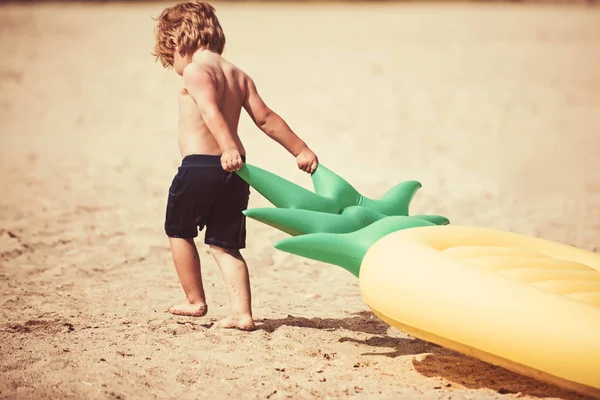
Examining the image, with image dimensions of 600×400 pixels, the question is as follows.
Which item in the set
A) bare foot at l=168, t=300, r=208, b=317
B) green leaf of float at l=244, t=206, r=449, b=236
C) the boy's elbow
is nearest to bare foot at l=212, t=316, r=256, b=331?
bare foot at l=168, t=300, r=208, b=317

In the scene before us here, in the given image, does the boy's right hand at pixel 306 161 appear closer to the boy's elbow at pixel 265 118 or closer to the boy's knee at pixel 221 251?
the boy's elbow at pixel 265 118

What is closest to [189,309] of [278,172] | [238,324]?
[238,324]

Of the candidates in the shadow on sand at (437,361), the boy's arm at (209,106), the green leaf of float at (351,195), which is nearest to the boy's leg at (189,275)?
the shadow on sand at (437,361)

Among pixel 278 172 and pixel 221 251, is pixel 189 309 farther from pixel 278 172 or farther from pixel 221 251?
pixel 278 172

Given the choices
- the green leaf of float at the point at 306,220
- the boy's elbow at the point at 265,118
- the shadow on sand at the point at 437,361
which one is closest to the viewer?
the shadow on sand at the point at 437,361

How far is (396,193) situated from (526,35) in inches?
461

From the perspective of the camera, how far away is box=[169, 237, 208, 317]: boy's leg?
3.91m

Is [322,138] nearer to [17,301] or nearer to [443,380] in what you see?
[17,301]

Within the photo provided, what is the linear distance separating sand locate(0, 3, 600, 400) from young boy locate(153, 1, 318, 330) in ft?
1.11

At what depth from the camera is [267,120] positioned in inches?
154

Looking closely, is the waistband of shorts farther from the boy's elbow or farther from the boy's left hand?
the boy's elbow

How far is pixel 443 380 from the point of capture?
3369 mm

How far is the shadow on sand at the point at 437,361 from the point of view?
10.8ft

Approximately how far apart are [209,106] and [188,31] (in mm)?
397
